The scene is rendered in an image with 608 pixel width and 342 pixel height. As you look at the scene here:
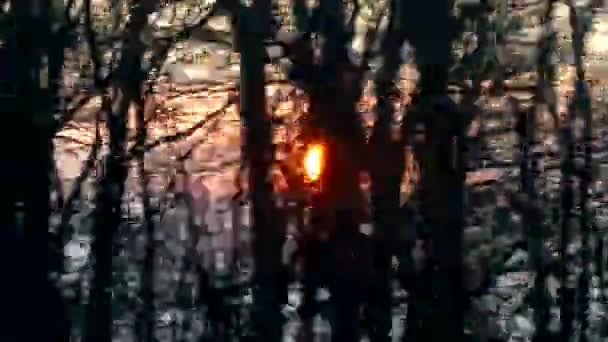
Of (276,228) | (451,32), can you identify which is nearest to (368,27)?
(451,32)

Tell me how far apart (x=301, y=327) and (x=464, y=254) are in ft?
3.40

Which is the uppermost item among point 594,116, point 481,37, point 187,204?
point 481,37

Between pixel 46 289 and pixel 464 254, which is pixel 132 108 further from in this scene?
pixel 464 254

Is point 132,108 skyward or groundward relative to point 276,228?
skyward

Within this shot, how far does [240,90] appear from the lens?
503 cm

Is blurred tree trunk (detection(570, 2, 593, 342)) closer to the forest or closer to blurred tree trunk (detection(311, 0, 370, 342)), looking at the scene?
the forest

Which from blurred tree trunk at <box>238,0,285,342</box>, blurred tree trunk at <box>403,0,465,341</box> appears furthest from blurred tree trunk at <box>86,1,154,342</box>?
blurred tree trunk at <box>403,0,465,341</box>

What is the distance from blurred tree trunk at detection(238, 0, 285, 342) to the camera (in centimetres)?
503

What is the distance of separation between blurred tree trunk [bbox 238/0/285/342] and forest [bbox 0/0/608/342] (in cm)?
1

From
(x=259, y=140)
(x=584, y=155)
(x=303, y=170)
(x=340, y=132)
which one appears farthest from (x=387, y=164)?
(x=584, y=155)

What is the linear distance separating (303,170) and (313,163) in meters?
0.07

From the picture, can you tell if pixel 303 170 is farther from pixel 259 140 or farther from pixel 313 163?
pixel 259 140

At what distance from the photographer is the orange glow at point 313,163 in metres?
5.08

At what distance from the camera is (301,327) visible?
204 inches
